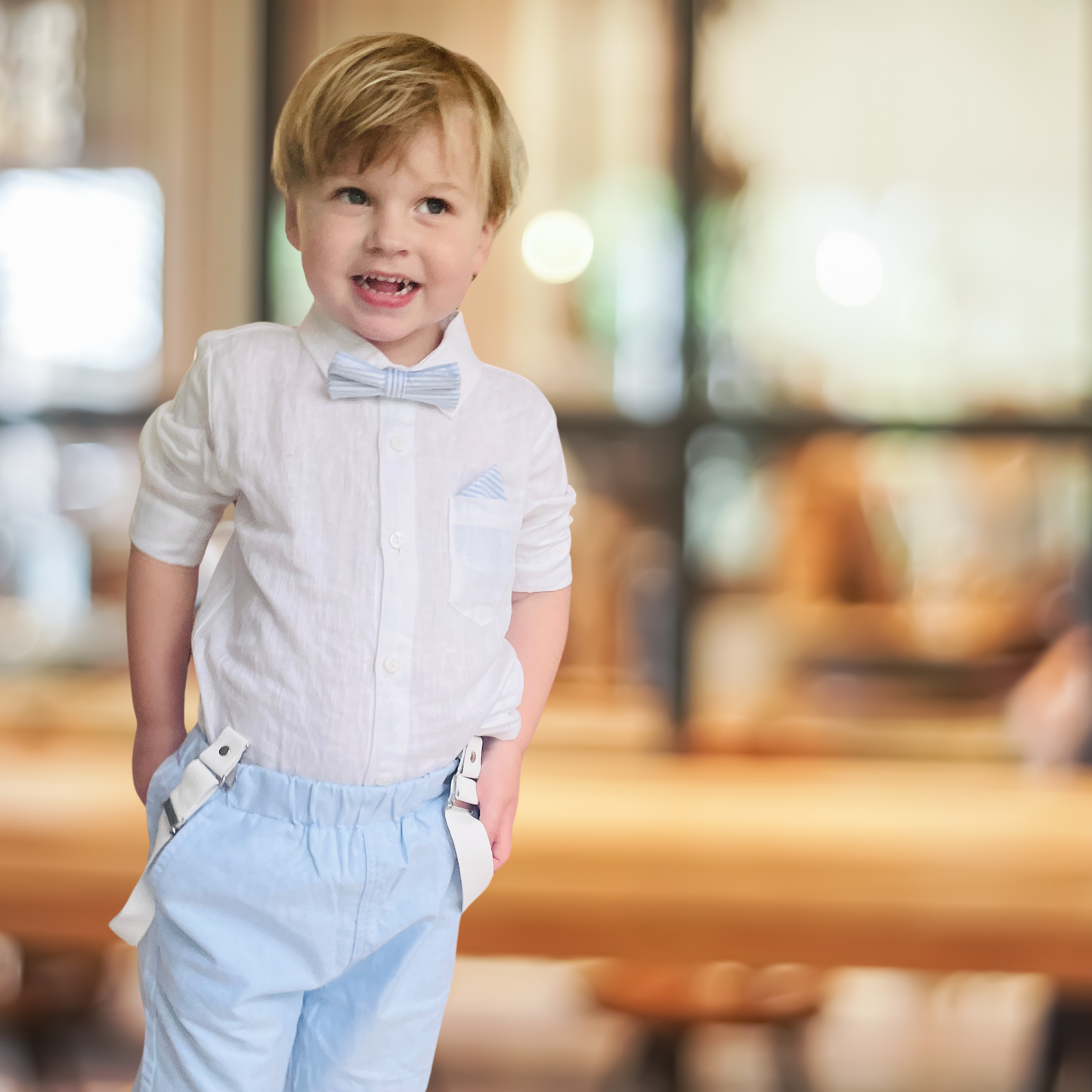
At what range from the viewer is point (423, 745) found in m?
0.61

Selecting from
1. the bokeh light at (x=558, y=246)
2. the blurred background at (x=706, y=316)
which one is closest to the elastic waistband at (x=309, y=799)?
the blurred background at (x=706, y=316)

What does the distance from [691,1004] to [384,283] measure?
5.53 ft

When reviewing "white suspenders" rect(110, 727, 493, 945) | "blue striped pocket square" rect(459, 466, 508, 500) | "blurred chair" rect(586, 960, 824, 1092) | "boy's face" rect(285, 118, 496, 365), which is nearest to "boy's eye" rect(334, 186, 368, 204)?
"boy's face" rect(285, 118, 496, 365)

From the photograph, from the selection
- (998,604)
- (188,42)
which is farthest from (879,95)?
(188,42)

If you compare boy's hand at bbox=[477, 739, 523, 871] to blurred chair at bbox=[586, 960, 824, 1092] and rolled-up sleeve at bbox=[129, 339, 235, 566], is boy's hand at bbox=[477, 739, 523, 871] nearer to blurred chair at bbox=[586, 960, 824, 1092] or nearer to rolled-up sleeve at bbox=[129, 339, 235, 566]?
rolled-up sleeve at bbox=[129, 339, 235, 566]

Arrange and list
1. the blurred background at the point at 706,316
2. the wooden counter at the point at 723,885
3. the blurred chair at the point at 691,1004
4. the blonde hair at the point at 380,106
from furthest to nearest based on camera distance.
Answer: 1. the blurred background at the point at 706,316
2. the blurred chair at the point at 691,1004
3. the wooden counter at the point at 723,885
4. the blonde hair at the point at 380,106

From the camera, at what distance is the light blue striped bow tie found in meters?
0.59

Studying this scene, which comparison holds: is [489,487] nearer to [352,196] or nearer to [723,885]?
[352,196]

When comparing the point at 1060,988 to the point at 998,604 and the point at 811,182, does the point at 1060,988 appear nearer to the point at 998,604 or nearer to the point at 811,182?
the point at 998,604

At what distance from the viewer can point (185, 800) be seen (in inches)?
23.9

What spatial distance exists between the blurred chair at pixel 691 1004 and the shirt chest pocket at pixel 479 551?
4.86 feet

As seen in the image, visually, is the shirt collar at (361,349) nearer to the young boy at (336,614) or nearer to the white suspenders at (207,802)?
the young boy at (336,614)

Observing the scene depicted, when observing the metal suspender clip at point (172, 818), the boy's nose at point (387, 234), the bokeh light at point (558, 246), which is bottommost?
the metal suspender clip at point (172, 818)

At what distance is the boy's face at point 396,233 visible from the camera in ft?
1.88
